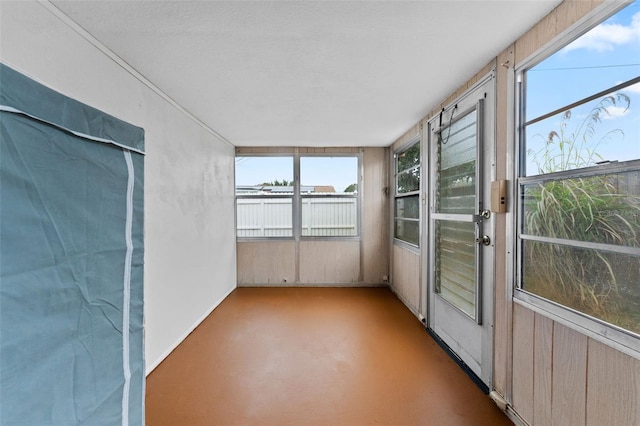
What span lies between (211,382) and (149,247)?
121 centimetres

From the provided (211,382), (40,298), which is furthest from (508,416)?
(40,298)

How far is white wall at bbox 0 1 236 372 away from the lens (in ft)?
4.33

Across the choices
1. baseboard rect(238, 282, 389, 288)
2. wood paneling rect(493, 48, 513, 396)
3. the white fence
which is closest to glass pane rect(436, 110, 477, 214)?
wood paneling rect(493, 48, 513, 396)

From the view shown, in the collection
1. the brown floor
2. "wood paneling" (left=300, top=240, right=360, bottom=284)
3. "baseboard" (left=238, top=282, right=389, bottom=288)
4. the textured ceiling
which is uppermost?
the textured ceiling

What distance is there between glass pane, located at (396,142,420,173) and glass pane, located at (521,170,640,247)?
194 cm

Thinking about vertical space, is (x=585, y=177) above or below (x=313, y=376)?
above

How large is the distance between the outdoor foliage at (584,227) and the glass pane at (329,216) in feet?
10.1

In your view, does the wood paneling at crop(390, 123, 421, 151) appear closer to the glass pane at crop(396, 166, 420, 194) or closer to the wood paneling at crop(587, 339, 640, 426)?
the glass pane at crop(396, 166, 420, 194)

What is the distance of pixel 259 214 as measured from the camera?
4.63 metres

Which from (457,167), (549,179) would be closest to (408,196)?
(457,167)

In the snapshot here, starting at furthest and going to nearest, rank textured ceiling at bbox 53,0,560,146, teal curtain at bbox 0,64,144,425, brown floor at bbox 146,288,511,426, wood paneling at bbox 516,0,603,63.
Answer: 1. brown floor at bbox 146,288,511,426
2. textured ceiling at bbox 53,0,560,146
3. wood paneling at bbox 516,0,603,63
4. teal curtain at bbox 0,64,144,425

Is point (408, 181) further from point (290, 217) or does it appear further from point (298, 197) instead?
point (290, 217)

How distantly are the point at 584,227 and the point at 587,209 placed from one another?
3.6 inches

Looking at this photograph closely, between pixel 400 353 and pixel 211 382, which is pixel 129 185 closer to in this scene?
pixel 211 382
